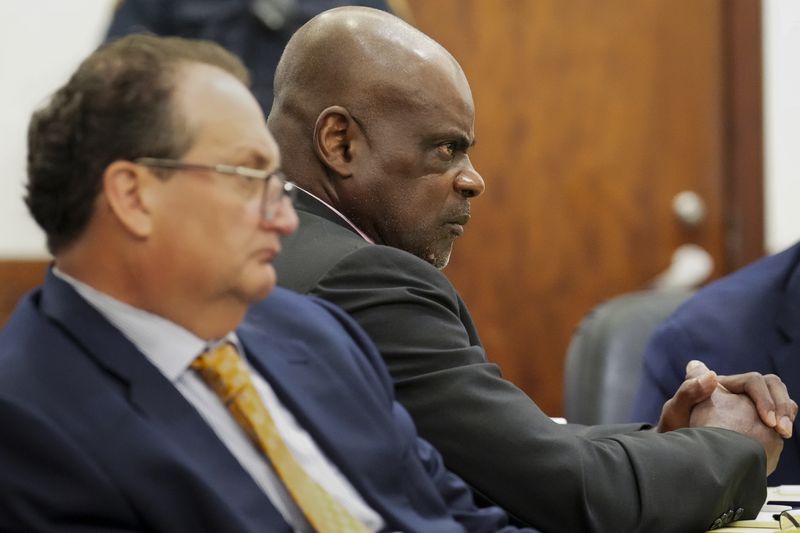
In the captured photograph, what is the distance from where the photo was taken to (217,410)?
1.43 metres

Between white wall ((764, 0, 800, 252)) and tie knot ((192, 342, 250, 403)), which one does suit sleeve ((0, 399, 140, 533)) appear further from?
white wall ((764, 0, 800, 252))

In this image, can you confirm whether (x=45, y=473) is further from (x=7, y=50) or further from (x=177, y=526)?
(x=7, y=50)

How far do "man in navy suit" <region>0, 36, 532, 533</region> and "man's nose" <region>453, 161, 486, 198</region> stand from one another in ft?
1.96

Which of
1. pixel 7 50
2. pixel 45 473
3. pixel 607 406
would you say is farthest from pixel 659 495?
pixel 7 50

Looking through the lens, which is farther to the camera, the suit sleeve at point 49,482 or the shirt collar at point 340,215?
the shirt collar at point 340,215

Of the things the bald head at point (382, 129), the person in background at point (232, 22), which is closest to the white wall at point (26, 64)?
the person in background at point (232, 22)

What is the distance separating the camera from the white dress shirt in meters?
1.40

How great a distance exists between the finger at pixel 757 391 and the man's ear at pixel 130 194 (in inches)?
41.3

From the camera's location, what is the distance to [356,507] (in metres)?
1.49

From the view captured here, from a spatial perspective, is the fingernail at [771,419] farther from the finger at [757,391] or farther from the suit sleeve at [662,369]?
the suit sleeve at [662,369]

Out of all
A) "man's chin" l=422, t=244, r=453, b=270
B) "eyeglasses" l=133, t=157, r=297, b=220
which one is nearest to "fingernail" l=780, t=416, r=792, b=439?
"man's chin" l=422, t=244, r=453, b=270

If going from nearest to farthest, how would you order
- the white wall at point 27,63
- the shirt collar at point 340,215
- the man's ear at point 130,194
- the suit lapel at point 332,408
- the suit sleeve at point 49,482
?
the suit sleeve at point 49,482
the man's ear at point 130,194
the suit lapel at point 332,408
the shirt collar at point 340,215
the white wall at point 27,63

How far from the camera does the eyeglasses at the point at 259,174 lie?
1.38m

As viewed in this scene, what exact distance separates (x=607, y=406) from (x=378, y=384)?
1.65 meters
